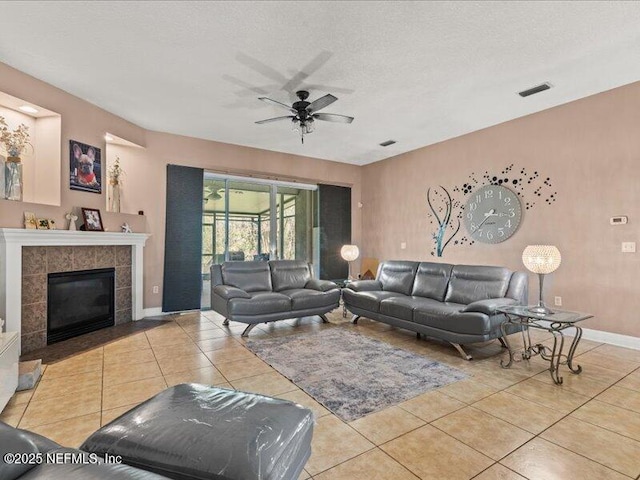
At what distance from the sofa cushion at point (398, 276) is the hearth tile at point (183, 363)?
9.06 feet

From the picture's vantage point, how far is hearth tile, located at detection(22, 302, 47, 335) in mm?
3547

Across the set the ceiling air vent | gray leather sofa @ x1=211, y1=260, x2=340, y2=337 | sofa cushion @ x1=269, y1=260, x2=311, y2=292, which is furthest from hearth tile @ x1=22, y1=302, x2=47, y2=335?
the ceiling air vent

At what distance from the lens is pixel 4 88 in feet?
10.8

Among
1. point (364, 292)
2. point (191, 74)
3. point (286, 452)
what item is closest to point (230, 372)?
point (286, 452)

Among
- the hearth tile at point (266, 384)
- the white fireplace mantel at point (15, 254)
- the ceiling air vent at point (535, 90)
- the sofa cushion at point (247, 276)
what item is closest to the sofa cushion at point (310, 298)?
the sofa cushion at point (247, 276)

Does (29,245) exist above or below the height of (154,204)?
below

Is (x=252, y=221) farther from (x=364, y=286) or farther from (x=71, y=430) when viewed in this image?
(x=71, y=430)

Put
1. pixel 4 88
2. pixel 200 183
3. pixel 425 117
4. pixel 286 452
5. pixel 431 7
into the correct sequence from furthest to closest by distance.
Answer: pixel 200 183 < pixel 425 117 < pixel 4 88 < pixel 431 7 < pixel 286 452

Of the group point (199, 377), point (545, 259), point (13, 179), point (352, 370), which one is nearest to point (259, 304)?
point (199, 377)

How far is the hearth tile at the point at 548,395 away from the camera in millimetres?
2365

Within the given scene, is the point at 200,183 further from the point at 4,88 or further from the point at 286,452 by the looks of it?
the point at 286,452

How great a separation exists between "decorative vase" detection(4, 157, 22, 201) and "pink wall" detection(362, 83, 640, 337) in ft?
19.3

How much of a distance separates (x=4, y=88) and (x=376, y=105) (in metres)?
4.01

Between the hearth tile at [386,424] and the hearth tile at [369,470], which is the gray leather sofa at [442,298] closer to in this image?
the hearth tile at [386,424]
